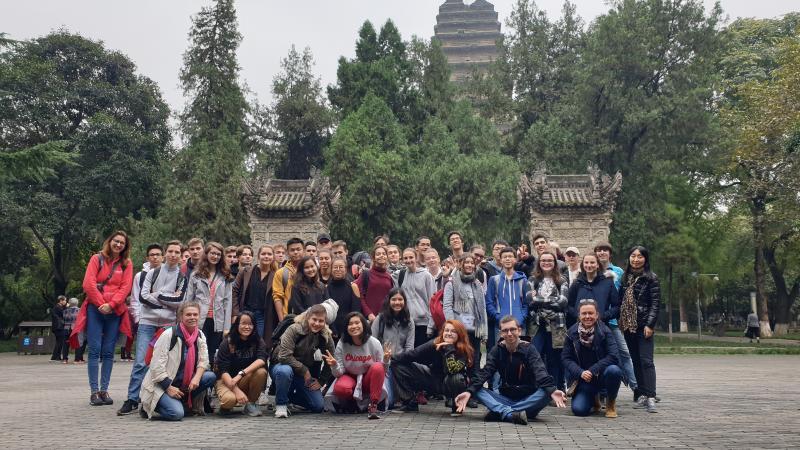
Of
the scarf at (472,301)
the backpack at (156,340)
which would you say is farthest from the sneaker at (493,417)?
the backpack at (156,340)

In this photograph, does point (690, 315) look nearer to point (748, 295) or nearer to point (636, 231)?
point (748, 295)

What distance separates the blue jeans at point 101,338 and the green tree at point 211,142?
2044 cm

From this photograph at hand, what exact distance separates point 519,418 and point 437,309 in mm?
2397

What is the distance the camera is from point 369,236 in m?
30.4

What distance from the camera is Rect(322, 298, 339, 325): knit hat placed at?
9.83 metres

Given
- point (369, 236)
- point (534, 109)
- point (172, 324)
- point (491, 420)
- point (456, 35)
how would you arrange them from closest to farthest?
point (491, 420) → point (172, 324) → point (369, 236) → point (534, 109) → point (456, 35)

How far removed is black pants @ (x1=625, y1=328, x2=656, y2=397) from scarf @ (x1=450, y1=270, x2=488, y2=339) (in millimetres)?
1812

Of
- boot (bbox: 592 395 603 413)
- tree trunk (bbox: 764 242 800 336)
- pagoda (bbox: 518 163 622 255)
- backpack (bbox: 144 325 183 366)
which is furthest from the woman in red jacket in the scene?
tree trunk (bbox: 764 242 800 336)

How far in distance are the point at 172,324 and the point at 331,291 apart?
1.99 m

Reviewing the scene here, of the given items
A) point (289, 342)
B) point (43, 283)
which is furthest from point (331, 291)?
point (43, 283)

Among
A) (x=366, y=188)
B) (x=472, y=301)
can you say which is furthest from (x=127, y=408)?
(x=366, y=188)

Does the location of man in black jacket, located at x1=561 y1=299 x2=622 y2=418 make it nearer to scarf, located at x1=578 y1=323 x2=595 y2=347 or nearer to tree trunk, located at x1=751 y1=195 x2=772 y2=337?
scarf, located at x1=578 y1=323 x2=595 y2=347

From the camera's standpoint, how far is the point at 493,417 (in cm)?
908

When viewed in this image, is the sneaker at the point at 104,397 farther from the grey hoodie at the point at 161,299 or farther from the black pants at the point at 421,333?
the black pants at the point at 421,333
